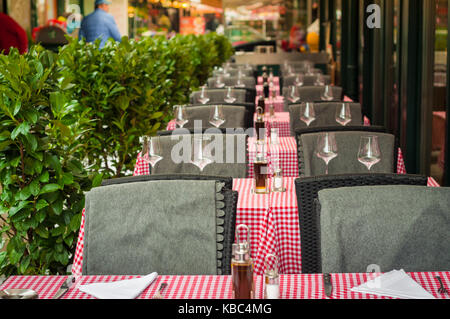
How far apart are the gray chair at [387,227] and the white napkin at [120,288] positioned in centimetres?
60

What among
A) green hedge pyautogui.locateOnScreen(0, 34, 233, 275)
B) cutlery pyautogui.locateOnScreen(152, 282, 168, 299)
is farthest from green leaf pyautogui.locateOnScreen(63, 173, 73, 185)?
cutlery pyautogui.locateOnScreen(152, 282, 168, 299)

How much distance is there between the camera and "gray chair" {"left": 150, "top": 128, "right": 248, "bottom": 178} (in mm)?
3490

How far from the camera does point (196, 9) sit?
23062 millimetres

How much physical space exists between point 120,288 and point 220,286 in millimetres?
255

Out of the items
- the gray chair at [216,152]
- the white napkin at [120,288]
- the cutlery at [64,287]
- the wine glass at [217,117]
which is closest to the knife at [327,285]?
the white napkin at [120,288]

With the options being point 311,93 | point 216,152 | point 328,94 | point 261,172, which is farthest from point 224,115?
point 261,172

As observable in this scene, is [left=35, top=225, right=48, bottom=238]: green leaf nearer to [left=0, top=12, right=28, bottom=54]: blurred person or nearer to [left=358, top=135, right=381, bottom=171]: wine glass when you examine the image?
[left=358, top=135, right=381, bottom=171]: wine glass

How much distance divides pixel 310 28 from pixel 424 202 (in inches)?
678

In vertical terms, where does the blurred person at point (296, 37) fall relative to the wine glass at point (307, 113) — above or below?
above

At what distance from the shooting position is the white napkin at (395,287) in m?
1.59

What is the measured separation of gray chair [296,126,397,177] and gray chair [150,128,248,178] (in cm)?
31

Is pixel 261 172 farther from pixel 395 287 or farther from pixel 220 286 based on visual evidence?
pixel 395 287

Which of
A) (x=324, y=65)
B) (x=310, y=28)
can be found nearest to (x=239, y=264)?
(x=324, y=65)

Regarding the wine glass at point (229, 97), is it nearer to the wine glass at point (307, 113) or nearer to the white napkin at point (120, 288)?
the wine glass at point (307, 113)
